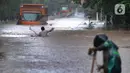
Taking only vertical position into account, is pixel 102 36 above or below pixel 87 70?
above

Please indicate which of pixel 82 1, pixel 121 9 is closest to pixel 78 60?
pixel 121 9

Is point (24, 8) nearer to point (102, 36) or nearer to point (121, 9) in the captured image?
point (121, 9)

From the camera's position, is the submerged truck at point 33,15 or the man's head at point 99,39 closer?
the man's head at point 99,39

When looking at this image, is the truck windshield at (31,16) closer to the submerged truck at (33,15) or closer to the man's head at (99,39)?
the submerged truck at (33,15)

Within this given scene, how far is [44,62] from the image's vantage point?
50.8ft

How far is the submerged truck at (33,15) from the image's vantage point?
58688 millimetres

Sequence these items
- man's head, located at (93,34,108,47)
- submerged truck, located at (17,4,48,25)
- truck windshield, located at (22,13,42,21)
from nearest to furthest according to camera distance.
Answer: man's head, located at (93,34,108,47), submerged truck, located at (17,4,48,25), truck windshield, located at (22,13,42,21)

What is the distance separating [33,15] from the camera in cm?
5994

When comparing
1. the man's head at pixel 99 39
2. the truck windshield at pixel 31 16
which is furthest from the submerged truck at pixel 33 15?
the man's head at pixel 99 39

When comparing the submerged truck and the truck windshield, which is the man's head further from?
the truck windshield

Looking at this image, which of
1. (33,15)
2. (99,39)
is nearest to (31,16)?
(33,15)

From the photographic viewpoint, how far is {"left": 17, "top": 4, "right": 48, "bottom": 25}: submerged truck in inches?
2311

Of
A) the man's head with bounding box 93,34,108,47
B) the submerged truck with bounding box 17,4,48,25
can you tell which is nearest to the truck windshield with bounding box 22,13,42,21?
the submerged truck with bounding box 17,4,48,25

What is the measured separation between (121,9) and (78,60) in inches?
539
